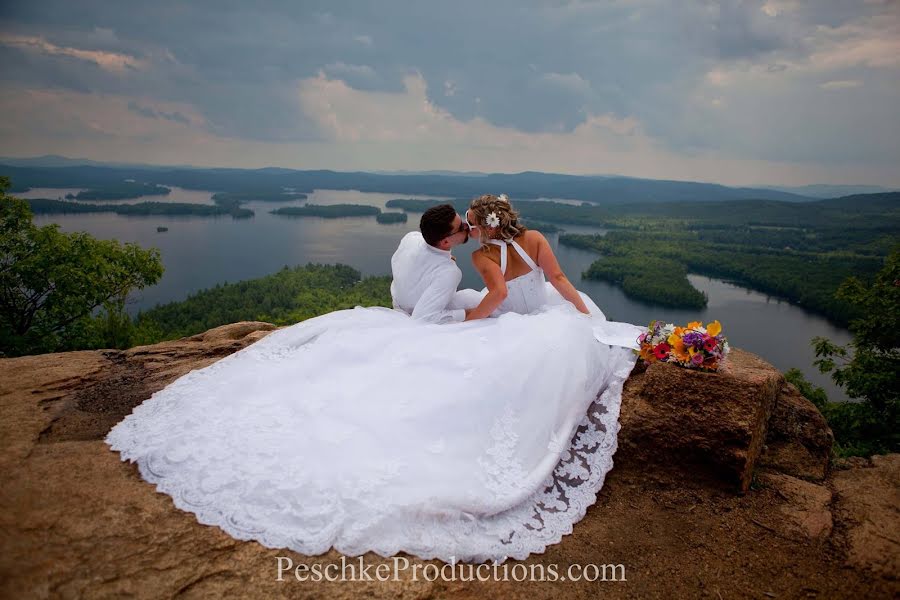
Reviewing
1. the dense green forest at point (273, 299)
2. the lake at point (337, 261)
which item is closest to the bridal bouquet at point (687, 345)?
the dense green forest at point (273, 299)

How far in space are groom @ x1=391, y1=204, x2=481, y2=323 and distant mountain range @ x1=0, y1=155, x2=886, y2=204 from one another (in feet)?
278

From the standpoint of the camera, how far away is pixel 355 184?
123 meters

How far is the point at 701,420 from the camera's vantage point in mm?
3242

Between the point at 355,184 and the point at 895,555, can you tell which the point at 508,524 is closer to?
the point at 895,555

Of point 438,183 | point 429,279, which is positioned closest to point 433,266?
point 429,279

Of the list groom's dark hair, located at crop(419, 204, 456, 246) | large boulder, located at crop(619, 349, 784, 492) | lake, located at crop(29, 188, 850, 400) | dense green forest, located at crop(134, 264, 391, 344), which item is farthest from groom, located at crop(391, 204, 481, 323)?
lake, located at crop(29, 188, 850, 400)

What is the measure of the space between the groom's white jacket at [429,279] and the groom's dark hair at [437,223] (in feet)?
0.39

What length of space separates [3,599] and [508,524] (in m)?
Result: 2.29

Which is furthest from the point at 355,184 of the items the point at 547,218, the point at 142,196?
the point at 547,218

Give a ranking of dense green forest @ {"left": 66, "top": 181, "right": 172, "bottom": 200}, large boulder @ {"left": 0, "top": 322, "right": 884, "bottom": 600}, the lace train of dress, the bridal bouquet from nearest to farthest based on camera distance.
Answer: large boulder @ {"left": 0, "top": 322, "right": 884, "bottom": 600} < the lace train of dress < the bridal bouquet < dense green forest @ {"left": 66, "top": 181, "right": 172, "bottom": 200}

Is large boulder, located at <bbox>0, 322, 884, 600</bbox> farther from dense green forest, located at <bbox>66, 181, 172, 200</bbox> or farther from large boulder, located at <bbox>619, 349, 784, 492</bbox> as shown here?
dense green forest, located at <bbox>66, 181, 172, 200</bbox>

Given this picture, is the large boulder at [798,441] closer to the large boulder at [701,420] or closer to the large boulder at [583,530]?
the large boulder at [583,530]

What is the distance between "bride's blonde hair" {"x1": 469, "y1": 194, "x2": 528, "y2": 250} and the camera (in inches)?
167

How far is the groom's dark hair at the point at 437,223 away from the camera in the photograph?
403 centimetres
